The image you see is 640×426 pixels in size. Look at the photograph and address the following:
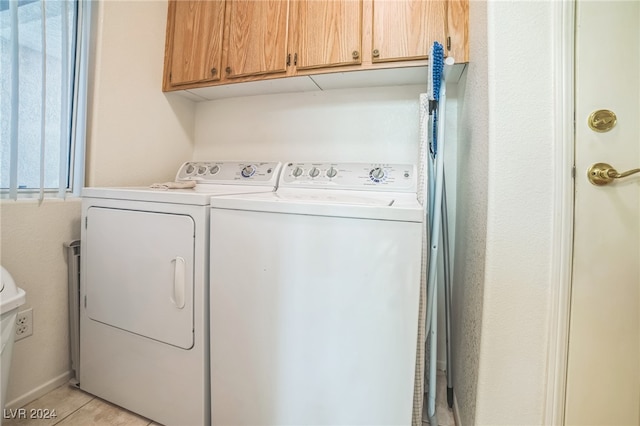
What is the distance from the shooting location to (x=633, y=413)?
0.87 metres

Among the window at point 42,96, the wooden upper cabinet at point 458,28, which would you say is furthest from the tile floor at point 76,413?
the wooden upper cabinet at point 458,28

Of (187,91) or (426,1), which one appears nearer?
(426,1)

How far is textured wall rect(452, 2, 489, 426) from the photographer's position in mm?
1004

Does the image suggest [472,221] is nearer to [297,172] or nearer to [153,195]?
[297,172]

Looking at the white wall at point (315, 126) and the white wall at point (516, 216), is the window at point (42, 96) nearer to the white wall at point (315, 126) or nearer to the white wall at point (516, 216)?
the white wall at point (315, 126)

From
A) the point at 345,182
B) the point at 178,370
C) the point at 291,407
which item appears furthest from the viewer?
the point at 345,182

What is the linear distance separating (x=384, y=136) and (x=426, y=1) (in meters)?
0.66

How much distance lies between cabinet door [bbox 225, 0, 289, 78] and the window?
708 mm

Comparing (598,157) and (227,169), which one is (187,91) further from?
(598,157)

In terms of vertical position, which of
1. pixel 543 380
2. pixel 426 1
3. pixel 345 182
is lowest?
pixel 543 380

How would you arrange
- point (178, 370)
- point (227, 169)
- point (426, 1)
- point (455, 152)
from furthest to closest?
point (227, 169)
point (455, 152)
point (426, 1)
point (178, 370)

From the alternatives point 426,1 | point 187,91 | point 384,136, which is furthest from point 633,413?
point 187,91

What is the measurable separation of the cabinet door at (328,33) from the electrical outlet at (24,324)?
175 cm

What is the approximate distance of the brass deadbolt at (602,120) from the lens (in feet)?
2.79
